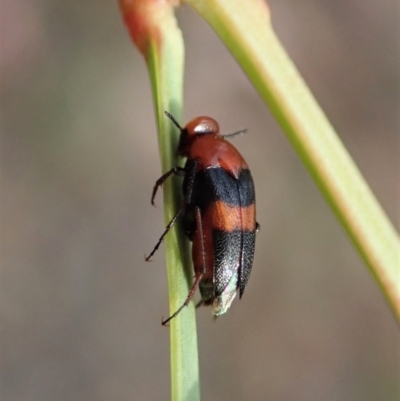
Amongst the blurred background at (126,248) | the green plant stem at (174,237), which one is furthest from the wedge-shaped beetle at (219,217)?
the blurred background at (126,248)

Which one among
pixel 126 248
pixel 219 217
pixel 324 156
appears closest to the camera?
pixel 324 156

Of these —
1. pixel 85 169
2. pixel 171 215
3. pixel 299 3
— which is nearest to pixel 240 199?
pixel 171 215

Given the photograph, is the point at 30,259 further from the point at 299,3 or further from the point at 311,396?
the point at 299,3

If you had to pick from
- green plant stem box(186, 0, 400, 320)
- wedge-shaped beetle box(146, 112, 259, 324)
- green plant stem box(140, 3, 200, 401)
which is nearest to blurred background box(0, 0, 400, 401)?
wedge-shaped beetle box(146, 112, 259, 324)

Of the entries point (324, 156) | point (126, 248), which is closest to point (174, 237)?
point (324, 156)

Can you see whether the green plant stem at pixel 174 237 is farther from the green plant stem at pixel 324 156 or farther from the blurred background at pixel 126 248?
the blurred background at pixel 126 248

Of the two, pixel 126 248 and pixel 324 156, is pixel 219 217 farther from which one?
pixel 126 248
